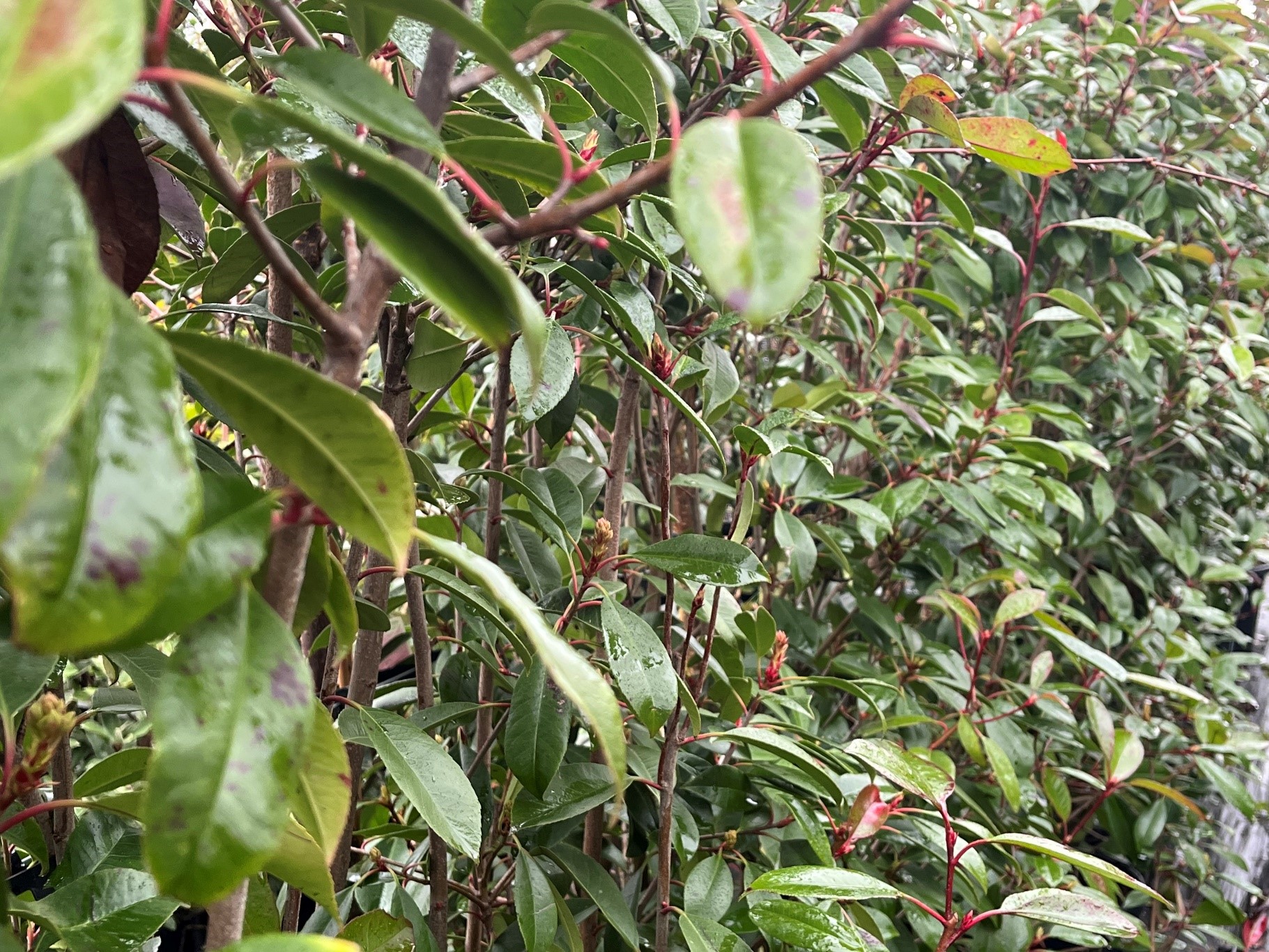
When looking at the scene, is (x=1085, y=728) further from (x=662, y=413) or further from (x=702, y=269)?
(x=702, y=269)

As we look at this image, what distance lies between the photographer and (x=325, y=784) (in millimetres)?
374

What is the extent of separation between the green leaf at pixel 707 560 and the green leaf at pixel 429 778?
211mm

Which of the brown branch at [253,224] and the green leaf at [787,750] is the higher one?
the brown branch at [253,224]

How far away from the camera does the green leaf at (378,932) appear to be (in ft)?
1.84

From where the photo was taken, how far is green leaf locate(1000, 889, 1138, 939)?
642 millimetres

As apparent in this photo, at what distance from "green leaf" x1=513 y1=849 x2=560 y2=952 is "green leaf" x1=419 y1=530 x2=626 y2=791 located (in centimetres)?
43

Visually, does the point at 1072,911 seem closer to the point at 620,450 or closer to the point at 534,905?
the point at 534,905

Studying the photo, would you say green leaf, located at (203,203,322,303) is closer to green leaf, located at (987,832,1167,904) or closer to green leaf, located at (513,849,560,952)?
green leaf, located at (513,849,560,952)

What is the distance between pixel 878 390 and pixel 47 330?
118 cm

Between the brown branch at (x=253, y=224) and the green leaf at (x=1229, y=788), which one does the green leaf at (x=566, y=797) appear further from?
the green leaf at (x=1229, y=788)

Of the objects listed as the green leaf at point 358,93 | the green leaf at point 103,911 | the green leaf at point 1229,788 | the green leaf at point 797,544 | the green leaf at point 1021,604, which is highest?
the green leaf at point 358,93

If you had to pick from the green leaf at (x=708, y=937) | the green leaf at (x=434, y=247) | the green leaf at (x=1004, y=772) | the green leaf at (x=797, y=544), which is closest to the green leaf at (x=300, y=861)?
the green leaf at (x=434, y=247)

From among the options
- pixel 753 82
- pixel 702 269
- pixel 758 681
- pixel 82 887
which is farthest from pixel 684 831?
pixel 753 82

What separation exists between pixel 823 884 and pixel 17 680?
0.50m
